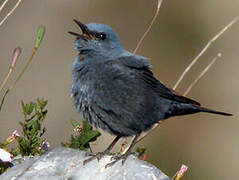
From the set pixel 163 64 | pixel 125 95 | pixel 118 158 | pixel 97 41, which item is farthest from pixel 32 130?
pixel 163 64

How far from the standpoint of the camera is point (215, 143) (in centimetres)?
892

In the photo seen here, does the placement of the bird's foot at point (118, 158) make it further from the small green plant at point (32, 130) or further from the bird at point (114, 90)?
the small green plant at point (32, 130)

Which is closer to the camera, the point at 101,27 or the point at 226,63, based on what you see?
the point at 101,27

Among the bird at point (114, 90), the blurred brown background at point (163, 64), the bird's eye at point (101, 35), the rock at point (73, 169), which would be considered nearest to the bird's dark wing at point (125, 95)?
the bird at point (114, 90)

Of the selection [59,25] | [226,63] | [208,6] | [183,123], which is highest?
[208,6]

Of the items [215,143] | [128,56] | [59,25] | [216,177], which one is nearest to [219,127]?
[215,143]

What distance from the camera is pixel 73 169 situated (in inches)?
182

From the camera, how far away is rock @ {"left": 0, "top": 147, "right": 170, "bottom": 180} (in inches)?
171

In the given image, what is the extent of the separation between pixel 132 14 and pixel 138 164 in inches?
204

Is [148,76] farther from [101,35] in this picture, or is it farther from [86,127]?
[86,127]

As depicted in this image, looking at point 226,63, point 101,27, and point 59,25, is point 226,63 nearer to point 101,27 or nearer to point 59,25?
point 59,25

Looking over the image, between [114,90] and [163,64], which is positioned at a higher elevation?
[163,64]

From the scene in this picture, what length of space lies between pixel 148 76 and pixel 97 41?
2.16 ft

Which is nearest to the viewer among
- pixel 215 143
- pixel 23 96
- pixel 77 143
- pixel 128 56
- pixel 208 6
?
pixel 77 143
